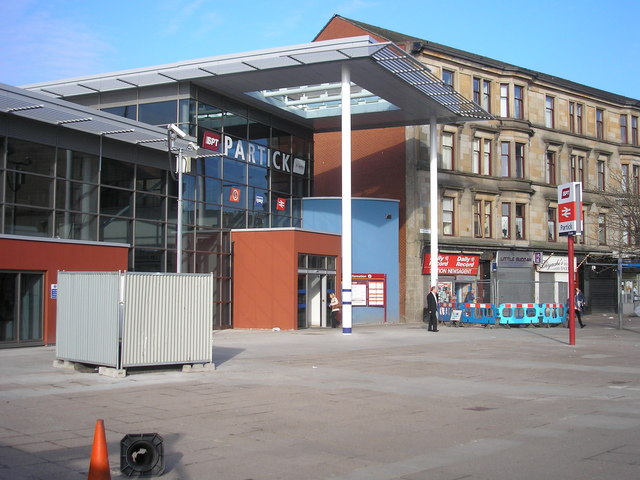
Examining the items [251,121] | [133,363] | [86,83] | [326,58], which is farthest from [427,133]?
[133,363]

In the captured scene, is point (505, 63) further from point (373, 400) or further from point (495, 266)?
point (373, 400)

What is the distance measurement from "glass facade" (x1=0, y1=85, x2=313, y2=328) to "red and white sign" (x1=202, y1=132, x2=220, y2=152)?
8.4 inches

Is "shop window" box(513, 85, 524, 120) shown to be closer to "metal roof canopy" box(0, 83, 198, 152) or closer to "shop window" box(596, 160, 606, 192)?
"shop window" box(596, 160, 606, 192)

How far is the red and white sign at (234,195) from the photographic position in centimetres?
3123

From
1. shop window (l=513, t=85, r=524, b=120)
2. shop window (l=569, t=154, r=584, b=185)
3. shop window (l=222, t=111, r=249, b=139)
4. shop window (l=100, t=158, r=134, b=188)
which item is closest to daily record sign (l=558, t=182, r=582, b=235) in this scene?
shop window (l=222, t=111, r=249, b=139)

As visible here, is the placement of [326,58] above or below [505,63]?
below

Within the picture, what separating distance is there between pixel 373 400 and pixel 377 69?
18869 millimetres

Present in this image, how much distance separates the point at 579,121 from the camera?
48.9m

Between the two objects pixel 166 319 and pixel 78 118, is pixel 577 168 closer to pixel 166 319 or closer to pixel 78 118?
pixel 78 118

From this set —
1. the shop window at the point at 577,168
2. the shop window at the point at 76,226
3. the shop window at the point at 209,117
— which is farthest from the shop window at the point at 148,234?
the shop window at the point at 577,168

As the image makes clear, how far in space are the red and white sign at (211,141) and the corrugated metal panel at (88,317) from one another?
14.9 metres

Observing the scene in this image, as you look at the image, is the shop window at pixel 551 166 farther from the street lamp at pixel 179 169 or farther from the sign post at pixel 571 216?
the street lamp at pixel 179 169

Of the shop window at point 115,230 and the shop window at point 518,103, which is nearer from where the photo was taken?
the shop window at point 115,230

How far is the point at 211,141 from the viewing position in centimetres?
2975
